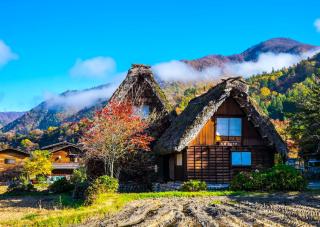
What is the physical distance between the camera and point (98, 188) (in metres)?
19.7

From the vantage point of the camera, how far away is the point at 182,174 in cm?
2597

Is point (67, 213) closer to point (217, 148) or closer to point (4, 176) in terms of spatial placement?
point (217, 148)

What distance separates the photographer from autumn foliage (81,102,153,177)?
24328 mm

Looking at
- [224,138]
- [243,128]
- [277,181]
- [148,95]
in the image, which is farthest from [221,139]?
[148,95]

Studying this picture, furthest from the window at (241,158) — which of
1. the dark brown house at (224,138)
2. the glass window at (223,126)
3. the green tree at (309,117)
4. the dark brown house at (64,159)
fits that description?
the dark brown house at (64,159)

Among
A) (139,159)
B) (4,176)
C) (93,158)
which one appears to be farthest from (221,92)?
(4,176)

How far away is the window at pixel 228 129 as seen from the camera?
2617cm

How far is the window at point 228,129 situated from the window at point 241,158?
2.65 ft

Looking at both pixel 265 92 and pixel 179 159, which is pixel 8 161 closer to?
pixel 179 159

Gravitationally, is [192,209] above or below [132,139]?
below

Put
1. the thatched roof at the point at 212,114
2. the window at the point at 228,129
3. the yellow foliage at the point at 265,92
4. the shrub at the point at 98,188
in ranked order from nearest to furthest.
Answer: the shrub at the point at 98,188 → the thatched roof at the point at 212,114 → the window at the point at 228,129 → the yellow foliage at the point at 265,92

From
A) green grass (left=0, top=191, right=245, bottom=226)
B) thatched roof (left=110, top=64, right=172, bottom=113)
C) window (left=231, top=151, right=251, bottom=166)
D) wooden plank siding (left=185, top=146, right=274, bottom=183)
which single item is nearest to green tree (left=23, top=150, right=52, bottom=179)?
thatched roof (left=110, top=64, right=172, bottom=113)

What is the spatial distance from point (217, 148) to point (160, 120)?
16.3 ft

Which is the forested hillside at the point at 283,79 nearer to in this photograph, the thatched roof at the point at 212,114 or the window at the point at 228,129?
the window at the point at 228,129
